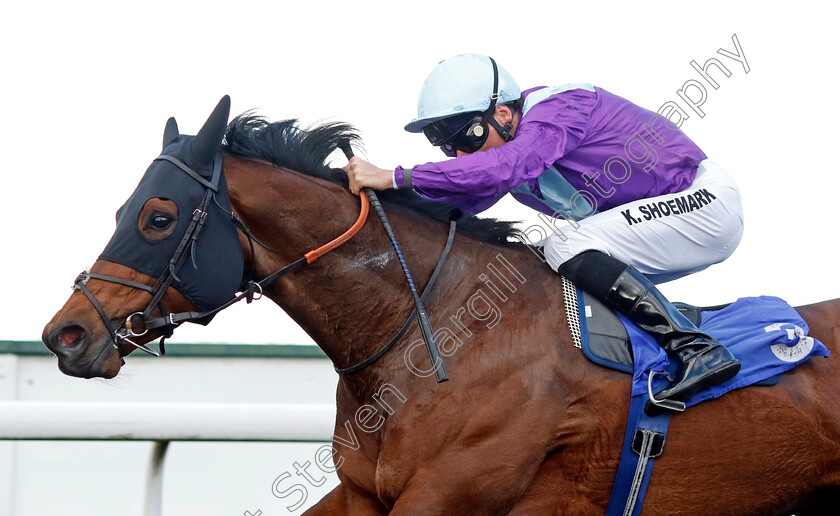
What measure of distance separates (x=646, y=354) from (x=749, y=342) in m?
0.42

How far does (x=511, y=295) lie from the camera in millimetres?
2912

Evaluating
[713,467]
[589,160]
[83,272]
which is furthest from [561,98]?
[83,272]

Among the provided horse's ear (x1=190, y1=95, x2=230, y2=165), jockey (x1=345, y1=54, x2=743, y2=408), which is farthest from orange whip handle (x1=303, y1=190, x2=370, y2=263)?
horse's ear (x1=190, y1=95, x2=230, y2=165)

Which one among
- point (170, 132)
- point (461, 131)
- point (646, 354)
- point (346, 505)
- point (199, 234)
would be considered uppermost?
point (461, 131)

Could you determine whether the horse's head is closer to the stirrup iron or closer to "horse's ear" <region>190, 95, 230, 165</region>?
"horse's ear" <region>190, 95, 230, 165</region>

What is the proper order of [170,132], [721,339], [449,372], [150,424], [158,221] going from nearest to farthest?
[158,221] < [449,372] < [170,132] < [721,339] < [150,424]

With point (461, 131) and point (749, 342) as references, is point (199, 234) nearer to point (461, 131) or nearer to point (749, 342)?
point (461, 131)

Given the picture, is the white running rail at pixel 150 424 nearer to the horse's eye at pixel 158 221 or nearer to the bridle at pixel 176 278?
the bridle at pixel 176 278

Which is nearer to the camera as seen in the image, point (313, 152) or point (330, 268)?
point (330, 268)

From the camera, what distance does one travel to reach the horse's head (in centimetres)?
249

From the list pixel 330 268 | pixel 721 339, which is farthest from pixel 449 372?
pixel 721 339

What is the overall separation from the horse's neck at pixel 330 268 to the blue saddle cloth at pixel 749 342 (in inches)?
24.3

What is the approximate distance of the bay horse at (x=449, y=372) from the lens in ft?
8.53

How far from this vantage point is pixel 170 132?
2.88 meters
